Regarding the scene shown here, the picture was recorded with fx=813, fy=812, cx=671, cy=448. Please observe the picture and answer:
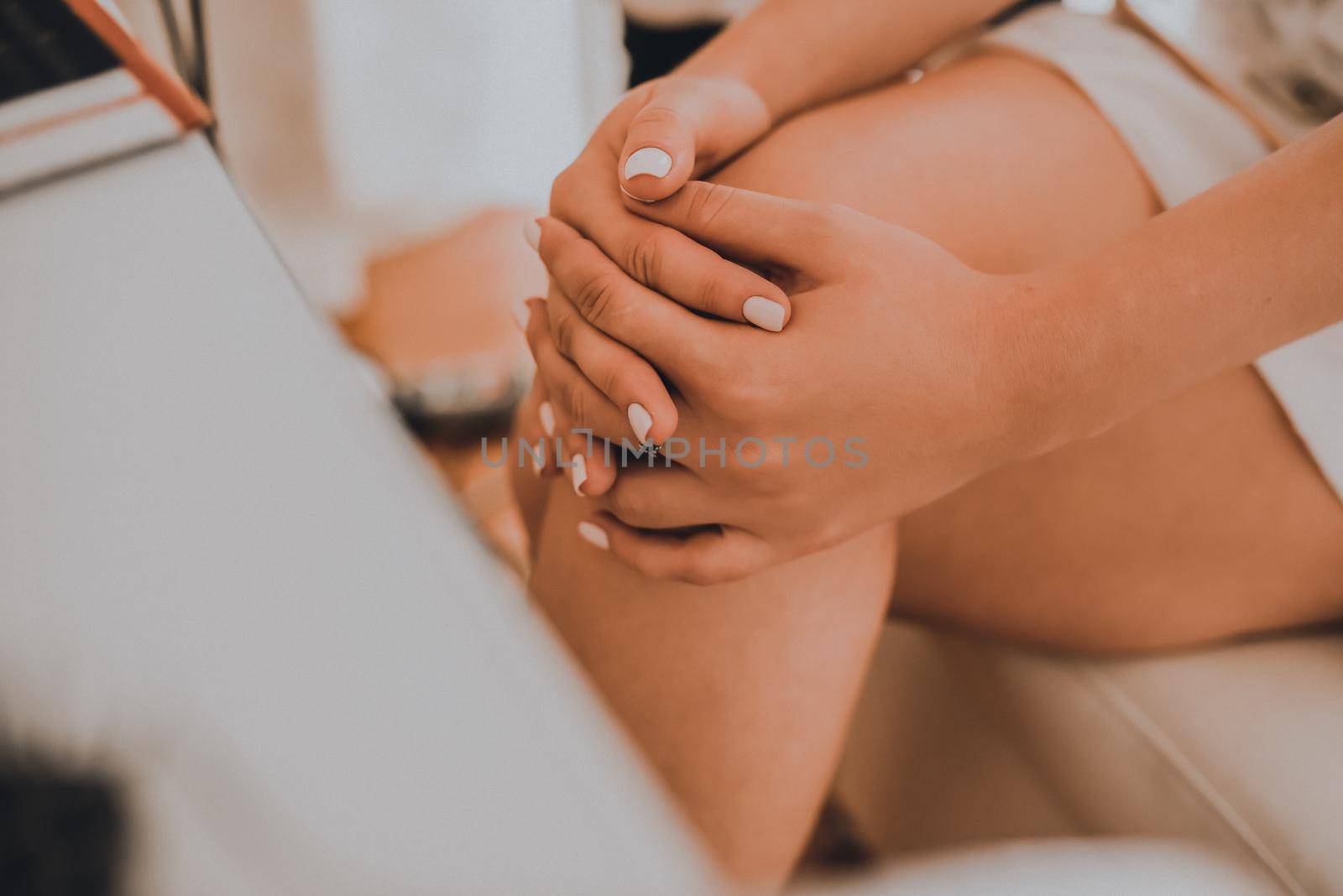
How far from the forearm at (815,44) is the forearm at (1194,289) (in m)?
0.21

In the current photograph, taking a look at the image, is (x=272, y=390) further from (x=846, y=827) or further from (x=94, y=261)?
(x=846, y=827)

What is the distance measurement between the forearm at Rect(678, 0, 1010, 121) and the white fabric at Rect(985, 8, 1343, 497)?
67 mm

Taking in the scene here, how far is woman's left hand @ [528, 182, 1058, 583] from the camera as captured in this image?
1.22ft

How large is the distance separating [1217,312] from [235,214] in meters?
0.43

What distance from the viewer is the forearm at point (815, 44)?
1.63 ft

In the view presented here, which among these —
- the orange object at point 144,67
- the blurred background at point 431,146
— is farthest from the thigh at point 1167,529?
the blurred background at point 431,146

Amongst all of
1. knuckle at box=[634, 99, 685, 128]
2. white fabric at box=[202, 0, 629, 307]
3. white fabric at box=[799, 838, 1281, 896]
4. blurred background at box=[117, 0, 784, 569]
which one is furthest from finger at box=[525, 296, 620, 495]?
white fabric at box=[202, 0, 629, 307]

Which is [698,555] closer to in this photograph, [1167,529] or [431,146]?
[1167,529]

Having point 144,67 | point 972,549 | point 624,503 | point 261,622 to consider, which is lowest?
point 972,549

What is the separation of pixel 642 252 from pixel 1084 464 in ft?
0.92

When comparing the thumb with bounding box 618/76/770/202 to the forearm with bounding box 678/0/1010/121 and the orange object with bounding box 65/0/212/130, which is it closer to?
the forearm with bounding box 678/0/1010/121

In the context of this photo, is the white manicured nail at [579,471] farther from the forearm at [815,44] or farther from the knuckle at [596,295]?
the forearm at [815,44]

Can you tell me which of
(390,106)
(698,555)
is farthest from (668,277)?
(390,106)

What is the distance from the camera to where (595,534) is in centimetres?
44
